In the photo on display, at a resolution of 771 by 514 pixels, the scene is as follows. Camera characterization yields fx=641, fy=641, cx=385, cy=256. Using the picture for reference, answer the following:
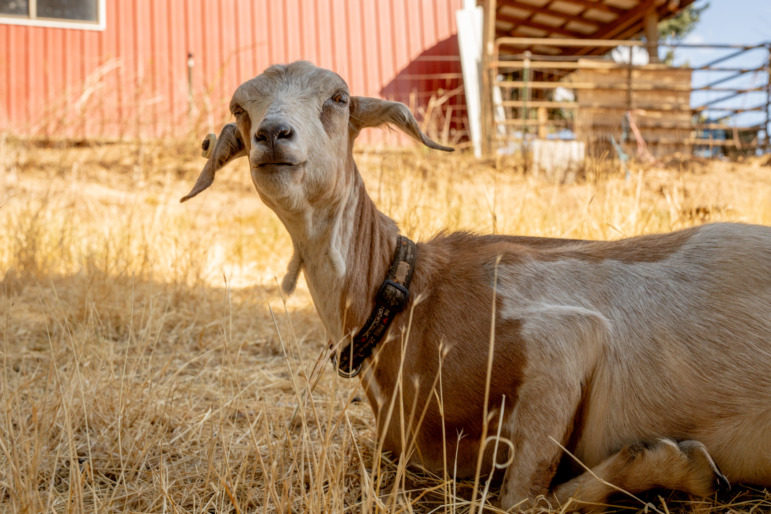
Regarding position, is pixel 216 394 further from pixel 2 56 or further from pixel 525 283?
pixel 2 56

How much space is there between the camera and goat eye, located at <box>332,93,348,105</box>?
8.54 feet

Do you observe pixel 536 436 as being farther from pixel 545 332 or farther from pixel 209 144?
pixel 209 144

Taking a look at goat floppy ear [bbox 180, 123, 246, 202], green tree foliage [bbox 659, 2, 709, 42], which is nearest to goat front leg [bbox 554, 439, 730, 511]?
goat floppy ear [bbox 180, 123, 246, 202]

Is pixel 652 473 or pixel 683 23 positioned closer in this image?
pixel 652 473


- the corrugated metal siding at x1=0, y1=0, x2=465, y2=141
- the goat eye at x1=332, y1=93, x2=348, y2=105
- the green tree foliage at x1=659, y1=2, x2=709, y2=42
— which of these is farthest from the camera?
the green tree foliage at x1=659, y1=2, x2=709, y2=42

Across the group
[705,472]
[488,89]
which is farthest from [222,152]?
[488,89]

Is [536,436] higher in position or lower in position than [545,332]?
lower

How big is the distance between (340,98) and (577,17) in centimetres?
1433

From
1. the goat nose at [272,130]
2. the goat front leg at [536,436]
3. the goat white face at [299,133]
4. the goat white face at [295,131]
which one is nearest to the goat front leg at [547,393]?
the goat front leg at [536,436]

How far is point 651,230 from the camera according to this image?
16.5 feet

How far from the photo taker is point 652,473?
6.84 ft

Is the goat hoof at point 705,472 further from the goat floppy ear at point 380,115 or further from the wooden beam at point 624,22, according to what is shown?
the wooden beam at point 624,22

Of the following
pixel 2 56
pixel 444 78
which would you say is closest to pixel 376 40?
pixel 444 78

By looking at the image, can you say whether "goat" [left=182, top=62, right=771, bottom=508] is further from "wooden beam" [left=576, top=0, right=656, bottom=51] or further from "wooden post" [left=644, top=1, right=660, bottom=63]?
"wooden beam" [left=576, top=0, right=656, bottom=51]
